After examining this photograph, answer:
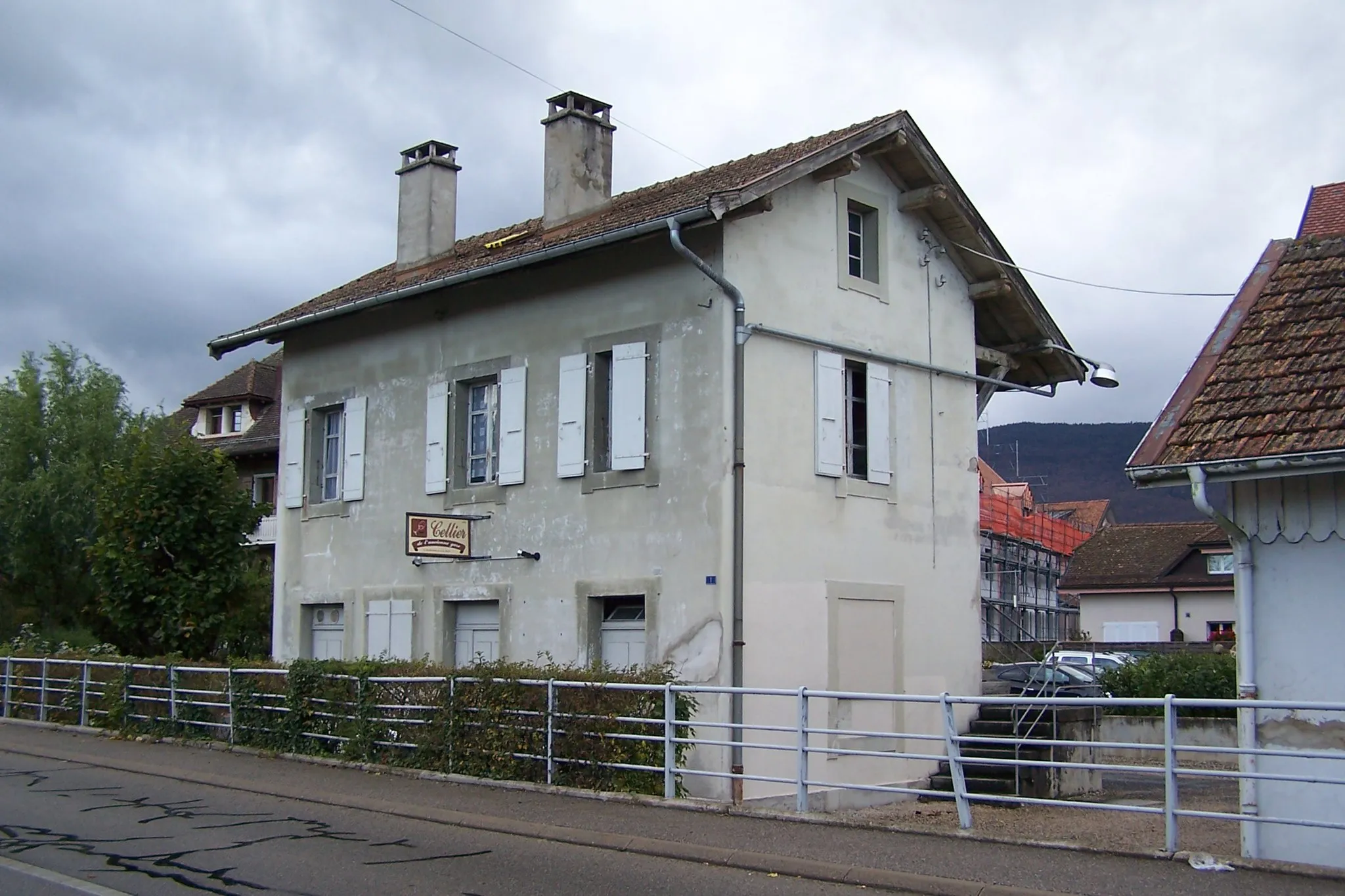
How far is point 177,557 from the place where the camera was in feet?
73.0

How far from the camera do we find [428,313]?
63.4 ft

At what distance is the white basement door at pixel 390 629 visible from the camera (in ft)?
61.9

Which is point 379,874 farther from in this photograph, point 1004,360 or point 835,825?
point 1004,360

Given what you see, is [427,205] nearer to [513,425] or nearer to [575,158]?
[575,158]

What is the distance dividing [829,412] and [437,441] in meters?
5.59

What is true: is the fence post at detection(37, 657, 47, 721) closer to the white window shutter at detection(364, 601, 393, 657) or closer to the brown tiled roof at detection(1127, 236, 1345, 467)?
the white window shutter at detection(364, 601, 393, 657)

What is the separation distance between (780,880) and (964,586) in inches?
400

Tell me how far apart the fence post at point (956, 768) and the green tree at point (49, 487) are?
1143 inches

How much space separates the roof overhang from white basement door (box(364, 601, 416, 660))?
11499 mm

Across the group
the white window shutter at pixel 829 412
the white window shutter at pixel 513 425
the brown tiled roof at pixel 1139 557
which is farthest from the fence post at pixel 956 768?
the brown tiled roof at pixel 1139 557

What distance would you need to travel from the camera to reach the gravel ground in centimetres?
1124

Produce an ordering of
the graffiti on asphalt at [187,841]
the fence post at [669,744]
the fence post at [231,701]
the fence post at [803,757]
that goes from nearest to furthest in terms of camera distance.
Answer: the graffiti on asphalt at [187,841]
the fence post at [803,757]
the fence post at [669,744]
the fence post at [231,701]

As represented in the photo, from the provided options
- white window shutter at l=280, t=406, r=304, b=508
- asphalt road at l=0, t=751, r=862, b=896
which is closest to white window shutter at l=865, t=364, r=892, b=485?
asphalt road at l=0, t=751, r=862, b=896

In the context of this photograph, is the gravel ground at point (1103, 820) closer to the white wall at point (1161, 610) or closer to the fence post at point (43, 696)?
the fence post at point (43, 696)
